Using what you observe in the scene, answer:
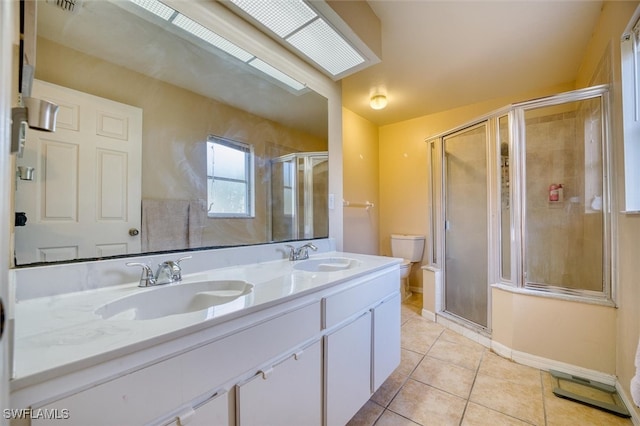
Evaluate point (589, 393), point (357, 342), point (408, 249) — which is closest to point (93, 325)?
point (357, 342)

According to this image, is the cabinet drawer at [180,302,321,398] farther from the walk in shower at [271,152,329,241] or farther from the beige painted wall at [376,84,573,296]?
the beige painted wall at [376,84,573,296]

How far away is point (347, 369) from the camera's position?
1184 millimetres

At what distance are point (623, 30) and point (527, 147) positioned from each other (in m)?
0.81

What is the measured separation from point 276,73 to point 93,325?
161cm

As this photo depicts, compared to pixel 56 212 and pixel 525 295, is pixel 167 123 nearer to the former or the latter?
pixel 56 212

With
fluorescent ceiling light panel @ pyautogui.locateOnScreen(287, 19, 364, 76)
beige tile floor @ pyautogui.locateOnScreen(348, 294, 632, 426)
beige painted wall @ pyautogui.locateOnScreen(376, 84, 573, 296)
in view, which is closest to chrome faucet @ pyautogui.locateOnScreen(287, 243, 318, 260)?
beige tile floor @ pyautogui.locateOnScreen(348, 294, 632, 426)

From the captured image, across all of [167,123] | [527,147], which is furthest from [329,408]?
[527,147]

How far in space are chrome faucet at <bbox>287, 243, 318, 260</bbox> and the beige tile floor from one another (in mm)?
919

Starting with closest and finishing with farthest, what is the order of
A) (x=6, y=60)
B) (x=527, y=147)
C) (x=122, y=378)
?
(x=6, y=60) < (x=122, y=378) < (x=527, y=147)

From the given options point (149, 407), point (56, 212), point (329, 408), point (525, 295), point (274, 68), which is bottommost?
point (329, 408)

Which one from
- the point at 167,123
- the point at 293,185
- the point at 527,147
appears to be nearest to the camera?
the point at 167,123

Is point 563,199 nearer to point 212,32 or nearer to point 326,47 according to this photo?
point 326,47

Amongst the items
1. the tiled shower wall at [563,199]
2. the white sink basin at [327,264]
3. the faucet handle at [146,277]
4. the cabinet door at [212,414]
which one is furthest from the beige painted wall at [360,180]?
the cabinet door at [212,414]

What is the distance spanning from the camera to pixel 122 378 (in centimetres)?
54
